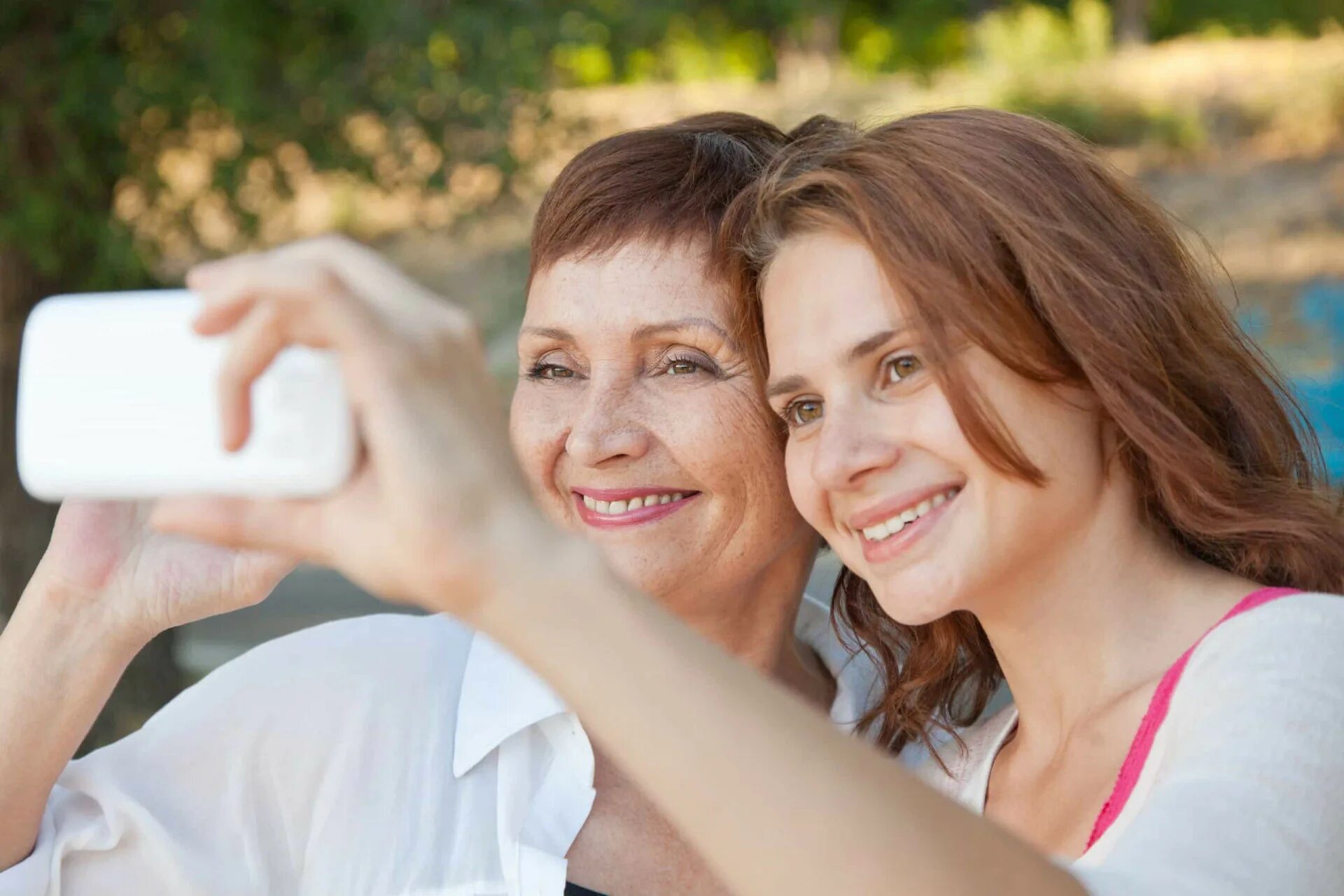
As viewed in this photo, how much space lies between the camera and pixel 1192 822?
143 cm

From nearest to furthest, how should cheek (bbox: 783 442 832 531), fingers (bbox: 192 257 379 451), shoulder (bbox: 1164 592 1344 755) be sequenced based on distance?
1. fingers (bbox: 192 257 379 451)
2. shoulder (bbox: 1164 592 1344 755)
3. cheek (bbox: 783 442 832 531)

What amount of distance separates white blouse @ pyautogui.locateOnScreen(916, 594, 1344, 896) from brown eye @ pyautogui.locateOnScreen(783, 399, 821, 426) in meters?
0.68

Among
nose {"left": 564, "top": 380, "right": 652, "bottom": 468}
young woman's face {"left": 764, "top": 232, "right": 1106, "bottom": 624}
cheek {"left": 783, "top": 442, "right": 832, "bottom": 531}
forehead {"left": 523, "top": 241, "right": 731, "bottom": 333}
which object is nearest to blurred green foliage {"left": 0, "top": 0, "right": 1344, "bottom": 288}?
forehead {"left": 523, "top": 241, "right": 731, "bottom": 333}

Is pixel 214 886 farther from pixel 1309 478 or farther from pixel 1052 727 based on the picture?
pixel 1309 478

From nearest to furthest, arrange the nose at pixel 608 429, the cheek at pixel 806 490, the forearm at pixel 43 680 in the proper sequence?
the forearm at pixel 43 680, the cheek at pixel 806 490, the nose at pixel 608 429

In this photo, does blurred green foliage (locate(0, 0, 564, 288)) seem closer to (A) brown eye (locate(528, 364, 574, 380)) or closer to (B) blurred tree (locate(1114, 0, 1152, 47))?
(A) brown eye (locate(528, 364, 574, 380))

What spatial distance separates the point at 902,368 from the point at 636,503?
2.22 feet

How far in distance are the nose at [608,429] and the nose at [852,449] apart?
54 centimetres

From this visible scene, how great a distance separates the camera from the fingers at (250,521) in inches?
46.5

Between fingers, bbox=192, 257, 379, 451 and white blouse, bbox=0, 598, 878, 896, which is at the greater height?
fingers, bbox=192, 257, 379, 451

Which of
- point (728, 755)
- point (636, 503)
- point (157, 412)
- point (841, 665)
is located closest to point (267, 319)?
point (157, 412)

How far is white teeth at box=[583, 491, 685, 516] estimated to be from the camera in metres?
2.57

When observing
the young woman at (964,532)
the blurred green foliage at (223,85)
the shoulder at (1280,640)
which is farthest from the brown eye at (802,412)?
the blurred green foliage at (223,85)

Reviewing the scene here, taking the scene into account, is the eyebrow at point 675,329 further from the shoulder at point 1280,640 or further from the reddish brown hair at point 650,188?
the shoulder at point 1280,640
